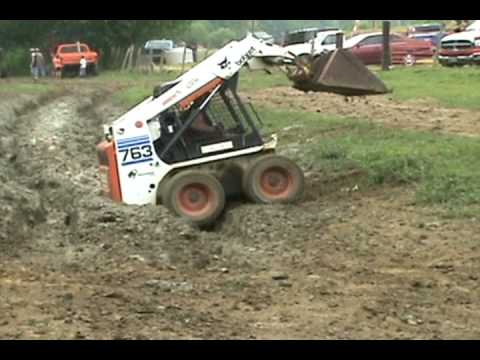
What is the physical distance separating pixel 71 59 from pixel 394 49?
1763 cm

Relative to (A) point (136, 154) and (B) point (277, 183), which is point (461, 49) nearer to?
(B) point (277, 183)

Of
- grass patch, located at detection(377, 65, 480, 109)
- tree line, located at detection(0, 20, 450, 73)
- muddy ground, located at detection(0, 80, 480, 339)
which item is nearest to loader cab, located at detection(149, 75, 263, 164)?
muddy ground, located at detection(0, 80, 480, 339)

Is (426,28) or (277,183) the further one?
(426,28)

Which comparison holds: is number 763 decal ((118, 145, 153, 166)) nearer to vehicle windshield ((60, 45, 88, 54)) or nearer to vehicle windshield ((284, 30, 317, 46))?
vehicle windshield ((284, 30, 317, 46))

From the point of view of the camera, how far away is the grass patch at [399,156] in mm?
12203

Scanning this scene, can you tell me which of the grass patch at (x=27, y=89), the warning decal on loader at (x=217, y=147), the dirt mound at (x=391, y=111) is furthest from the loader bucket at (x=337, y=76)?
the grass patch at (x=27, y=89)

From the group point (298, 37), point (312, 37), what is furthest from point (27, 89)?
point (298, 37)

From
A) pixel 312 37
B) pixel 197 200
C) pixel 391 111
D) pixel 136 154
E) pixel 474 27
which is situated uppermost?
pixel 474 27

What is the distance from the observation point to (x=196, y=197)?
42.1 feet

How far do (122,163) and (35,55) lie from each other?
127 feet

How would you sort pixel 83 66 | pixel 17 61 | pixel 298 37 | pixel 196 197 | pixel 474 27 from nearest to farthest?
pixel 196 197 → pixel 474 27 → pixel 298 37 → pixel 83 66 → pixel 17 61

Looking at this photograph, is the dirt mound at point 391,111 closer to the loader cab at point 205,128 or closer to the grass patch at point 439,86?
the grass patch at point 439,86

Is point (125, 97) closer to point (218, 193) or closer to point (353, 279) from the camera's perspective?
point (218, 193)
